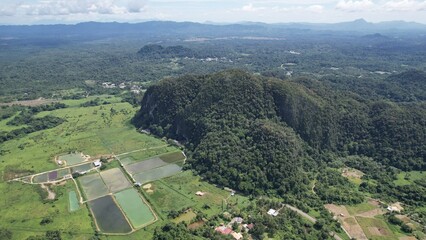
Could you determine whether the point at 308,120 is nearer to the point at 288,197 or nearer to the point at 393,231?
the point at 288,197

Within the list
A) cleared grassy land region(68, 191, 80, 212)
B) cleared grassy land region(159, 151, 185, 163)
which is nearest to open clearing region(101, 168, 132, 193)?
cleared grassy land region(68, 191, 80, 212)

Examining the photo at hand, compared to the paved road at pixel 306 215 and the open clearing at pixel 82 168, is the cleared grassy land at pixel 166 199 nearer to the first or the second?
the paved road at pixel 306 215

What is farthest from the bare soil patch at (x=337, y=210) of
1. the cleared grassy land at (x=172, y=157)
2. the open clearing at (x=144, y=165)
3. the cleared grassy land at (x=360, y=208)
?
the open clearing at (x=144, y=165)

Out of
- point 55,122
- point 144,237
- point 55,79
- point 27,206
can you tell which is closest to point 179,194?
point 144,237

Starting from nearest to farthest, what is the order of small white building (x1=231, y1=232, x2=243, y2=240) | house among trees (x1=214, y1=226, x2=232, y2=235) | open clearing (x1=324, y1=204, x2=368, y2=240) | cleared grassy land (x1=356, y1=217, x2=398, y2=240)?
1. small white building (x1=231, y1=232, x2=243, y2=240)
2. house among trees (x1=214, y1=226, x2=232, y2=235)
3. cleared grassy land (x1=356, y1=217, x2=398, y2=240)
4. open clearing (x1=324, y1=204, x2=368, y2=240)

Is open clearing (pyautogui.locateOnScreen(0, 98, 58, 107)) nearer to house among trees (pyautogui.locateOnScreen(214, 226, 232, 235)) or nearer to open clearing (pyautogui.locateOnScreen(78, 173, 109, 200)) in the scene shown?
open clearing (pyautogui.locateOnScreen(78, 173, 109, 200))

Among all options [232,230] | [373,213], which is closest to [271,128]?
[373,213]

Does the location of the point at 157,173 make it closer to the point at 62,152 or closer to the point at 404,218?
the point at 62,152
